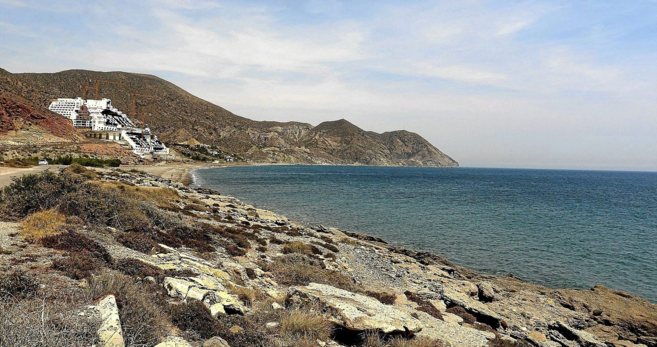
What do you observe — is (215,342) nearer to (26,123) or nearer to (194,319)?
(194,319)

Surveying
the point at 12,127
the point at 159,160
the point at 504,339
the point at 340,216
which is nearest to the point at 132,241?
the point at 504,339

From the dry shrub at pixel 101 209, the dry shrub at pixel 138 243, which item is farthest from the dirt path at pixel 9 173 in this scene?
the dry shrub at pixel 138 243

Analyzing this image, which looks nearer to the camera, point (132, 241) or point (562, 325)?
point (132, 241)

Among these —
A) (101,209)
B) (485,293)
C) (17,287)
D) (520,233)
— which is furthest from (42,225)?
(520,233)

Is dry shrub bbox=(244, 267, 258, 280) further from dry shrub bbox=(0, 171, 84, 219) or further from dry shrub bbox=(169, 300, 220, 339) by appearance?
dry shrub bbox=(0, 171, 84, 219)

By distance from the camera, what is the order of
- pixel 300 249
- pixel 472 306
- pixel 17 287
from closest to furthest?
1. pixel 17 287
2. pixel 472 306
3. pixel 300 249

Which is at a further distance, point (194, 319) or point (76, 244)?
point (76, 244)

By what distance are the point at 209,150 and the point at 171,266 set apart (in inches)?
7175

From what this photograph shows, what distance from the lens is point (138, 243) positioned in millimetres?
12562

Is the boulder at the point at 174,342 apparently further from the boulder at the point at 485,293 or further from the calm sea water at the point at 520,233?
the calm sea water at the point at 520,233

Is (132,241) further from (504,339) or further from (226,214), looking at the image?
(226,214)

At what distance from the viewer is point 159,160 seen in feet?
411

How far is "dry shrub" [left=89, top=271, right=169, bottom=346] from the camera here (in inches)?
240

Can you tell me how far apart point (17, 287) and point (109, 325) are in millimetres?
2388
